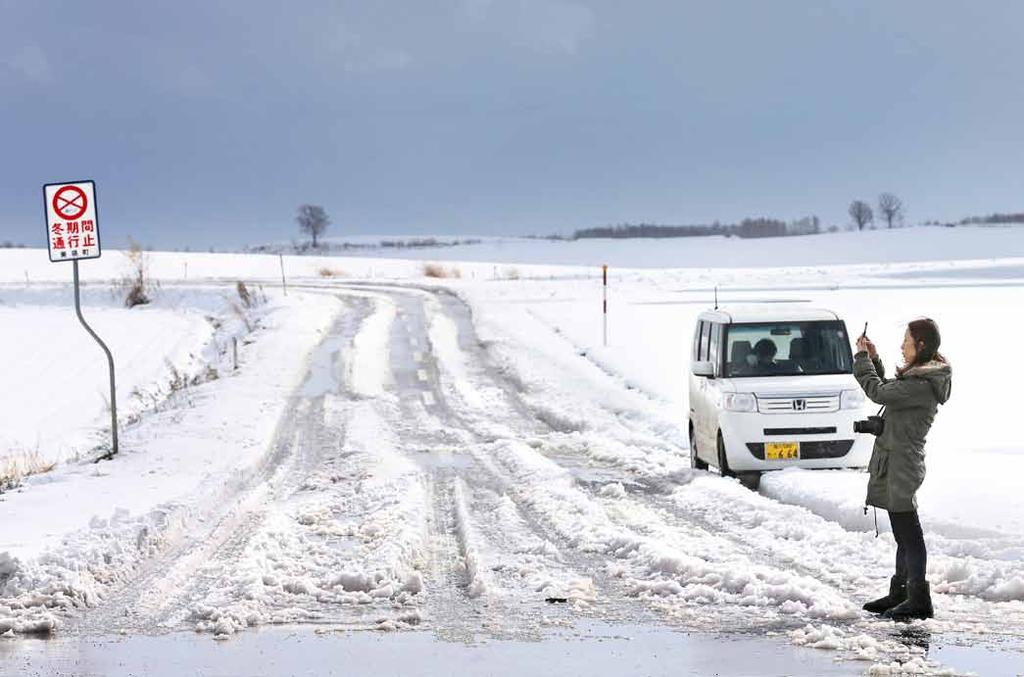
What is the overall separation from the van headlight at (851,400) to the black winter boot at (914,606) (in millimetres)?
6010

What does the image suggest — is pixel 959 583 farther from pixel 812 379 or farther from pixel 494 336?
pixel 494 336

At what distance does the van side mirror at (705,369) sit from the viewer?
14.6 m

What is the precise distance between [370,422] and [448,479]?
543cm

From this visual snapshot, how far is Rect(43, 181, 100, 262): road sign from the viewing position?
15383 millimetres

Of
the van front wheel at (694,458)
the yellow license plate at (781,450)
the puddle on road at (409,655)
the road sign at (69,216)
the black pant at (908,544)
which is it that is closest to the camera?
the puddle on road at (409,655)

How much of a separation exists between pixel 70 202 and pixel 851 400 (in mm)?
9402

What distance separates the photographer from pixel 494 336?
32.5m

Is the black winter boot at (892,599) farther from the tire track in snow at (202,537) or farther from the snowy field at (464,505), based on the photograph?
the tire track in snow at (202,537)

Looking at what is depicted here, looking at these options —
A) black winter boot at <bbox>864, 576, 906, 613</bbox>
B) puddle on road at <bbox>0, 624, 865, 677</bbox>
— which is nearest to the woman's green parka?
black winter boot at <bbox>864, 576, 906, 613</bbox>

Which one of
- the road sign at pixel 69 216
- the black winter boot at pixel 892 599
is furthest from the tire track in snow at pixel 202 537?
the black winter boot at pixel 892 599

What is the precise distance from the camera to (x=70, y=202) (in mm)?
15461

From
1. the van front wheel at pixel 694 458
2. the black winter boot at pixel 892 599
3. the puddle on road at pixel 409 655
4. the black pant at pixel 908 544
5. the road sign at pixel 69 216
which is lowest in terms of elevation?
the van front wheel at pixel 694 458

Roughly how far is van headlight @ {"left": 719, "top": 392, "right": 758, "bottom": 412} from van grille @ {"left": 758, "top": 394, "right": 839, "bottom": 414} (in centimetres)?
9

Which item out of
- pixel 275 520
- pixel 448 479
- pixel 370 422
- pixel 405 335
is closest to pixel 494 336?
pixel 405 335
